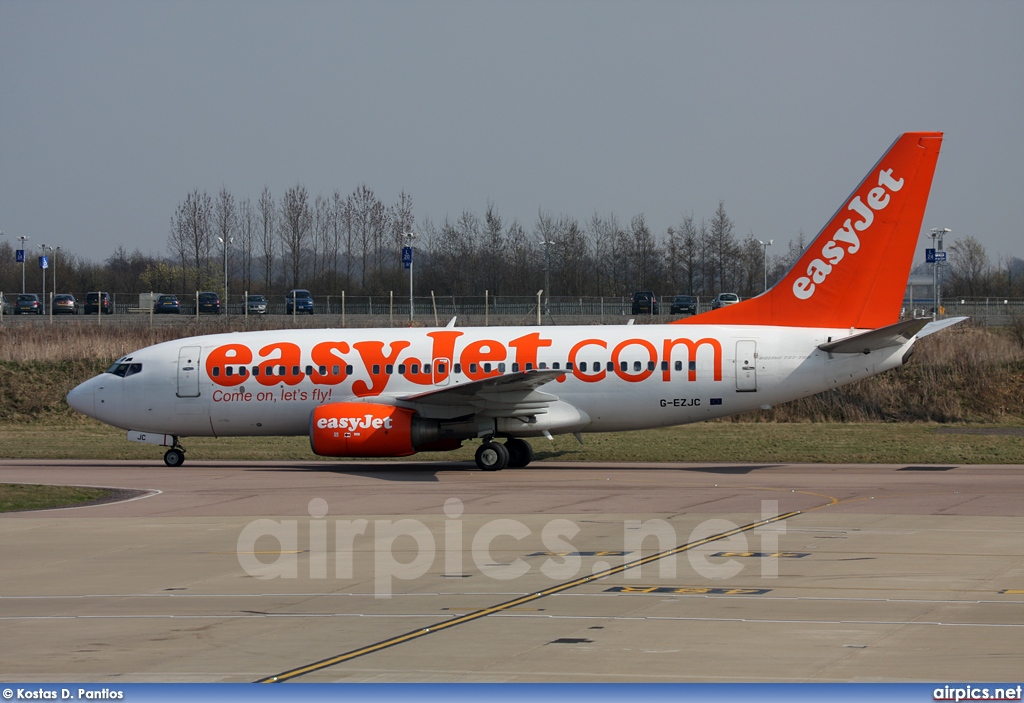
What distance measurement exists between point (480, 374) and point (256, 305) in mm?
50360

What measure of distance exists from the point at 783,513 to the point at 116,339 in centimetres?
4133

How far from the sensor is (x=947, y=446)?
31484 mm

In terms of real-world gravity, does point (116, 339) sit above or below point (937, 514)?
above

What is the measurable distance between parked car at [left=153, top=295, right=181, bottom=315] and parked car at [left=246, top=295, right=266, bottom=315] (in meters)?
8.96

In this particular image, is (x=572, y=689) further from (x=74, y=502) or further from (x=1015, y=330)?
(x=1015, y=330)

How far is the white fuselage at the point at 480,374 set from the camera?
27469 mm

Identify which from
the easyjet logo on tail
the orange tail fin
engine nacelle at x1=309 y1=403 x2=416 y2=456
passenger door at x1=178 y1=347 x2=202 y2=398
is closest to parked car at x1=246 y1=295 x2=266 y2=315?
passenger door at x1=178 y1=347 x2=202 y2=398

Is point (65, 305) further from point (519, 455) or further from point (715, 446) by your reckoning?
point (715, 446)

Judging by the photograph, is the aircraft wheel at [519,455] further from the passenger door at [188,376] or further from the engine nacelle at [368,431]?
the passenger door at [188,376]

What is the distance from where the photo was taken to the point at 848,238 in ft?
91.0

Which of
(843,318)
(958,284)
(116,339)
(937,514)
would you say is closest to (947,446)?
(843,318)

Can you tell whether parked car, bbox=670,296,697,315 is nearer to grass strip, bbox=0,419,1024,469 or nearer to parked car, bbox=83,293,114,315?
grass strip, bbox=0,419,1024,469

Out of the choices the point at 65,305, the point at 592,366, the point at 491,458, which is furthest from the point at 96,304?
the point at 592,366

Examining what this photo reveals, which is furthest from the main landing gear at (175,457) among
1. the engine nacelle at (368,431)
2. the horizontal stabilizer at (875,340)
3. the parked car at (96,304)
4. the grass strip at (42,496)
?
the parked car at (96,304)
